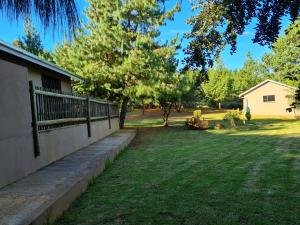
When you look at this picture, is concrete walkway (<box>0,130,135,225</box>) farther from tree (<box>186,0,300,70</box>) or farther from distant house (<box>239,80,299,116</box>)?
distant house (<box>239,80,299,116</box>)

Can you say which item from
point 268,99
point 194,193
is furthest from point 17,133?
point 268,99

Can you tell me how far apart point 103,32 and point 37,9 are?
18.0 m

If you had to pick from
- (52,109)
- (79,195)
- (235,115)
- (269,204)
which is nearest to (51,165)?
(52,109)

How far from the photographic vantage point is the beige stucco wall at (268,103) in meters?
36.7

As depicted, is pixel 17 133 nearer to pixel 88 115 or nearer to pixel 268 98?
pixel 88 115

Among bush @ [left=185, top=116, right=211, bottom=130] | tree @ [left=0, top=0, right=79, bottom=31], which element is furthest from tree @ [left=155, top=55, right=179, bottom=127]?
tree @ [left=0, top=0, right=79, bottom=31]

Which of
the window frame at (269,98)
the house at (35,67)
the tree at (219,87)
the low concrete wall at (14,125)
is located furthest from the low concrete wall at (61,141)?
the tree at (219,87)

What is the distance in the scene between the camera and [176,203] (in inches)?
193

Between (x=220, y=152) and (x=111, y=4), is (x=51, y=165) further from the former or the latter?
(x=111, y=4)

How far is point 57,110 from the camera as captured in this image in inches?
356

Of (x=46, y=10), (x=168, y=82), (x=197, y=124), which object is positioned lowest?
(x=197, y=124)

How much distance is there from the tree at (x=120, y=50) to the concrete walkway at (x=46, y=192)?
40.5 feet

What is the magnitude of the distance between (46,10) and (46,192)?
11.3 feet

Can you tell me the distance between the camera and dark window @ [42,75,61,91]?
42.4 feet
